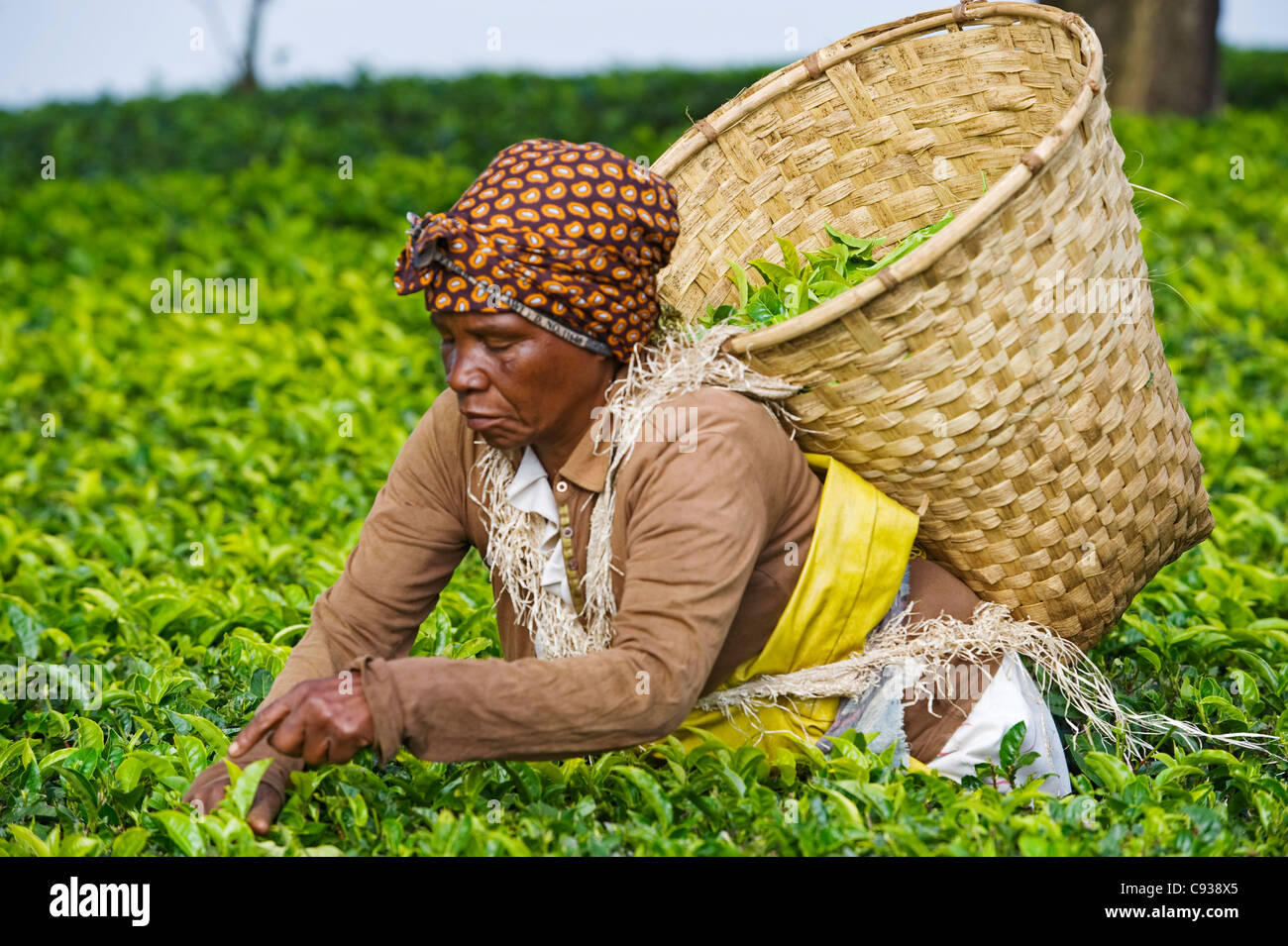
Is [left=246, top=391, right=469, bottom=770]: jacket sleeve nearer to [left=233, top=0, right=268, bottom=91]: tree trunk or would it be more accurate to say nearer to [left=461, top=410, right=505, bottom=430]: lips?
[left=461, top=410, right=505, bottom=430]: lips

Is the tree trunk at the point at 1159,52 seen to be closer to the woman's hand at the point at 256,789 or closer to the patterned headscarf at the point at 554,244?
the patterned headscarf at the point at 554,244

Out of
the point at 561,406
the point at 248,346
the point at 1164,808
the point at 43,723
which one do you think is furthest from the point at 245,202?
the point at 1164,808

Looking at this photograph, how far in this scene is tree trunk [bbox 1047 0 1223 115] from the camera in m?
9.34

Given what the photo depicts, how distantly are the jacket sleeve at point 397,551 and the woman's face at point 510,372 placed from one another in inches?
9.5

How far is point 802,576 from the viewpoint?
2.42 metres

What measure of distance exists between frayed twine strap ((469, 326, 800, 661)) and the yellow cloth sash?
0.18 metres

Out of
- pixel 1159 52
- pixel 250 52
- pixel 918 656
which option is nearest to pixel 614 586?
pixel 918 656

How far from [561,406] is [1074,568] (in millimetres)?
1011

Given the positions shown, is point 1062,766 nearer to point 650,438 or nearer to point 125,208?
point 650,438

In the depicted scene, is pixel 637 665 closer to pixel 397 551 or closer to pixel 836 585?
pixel 836 585

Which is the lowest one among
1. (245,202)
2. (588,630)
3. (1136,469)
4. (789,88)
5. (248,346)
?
(588,630)

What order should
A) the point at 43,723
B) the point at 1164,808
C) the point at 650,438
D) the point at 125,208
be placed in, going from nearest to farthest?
the point at 650,438
the point at 1164,808
the point at 43,723
the point at 125,208

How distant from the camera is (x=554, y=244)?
2.26 metres
